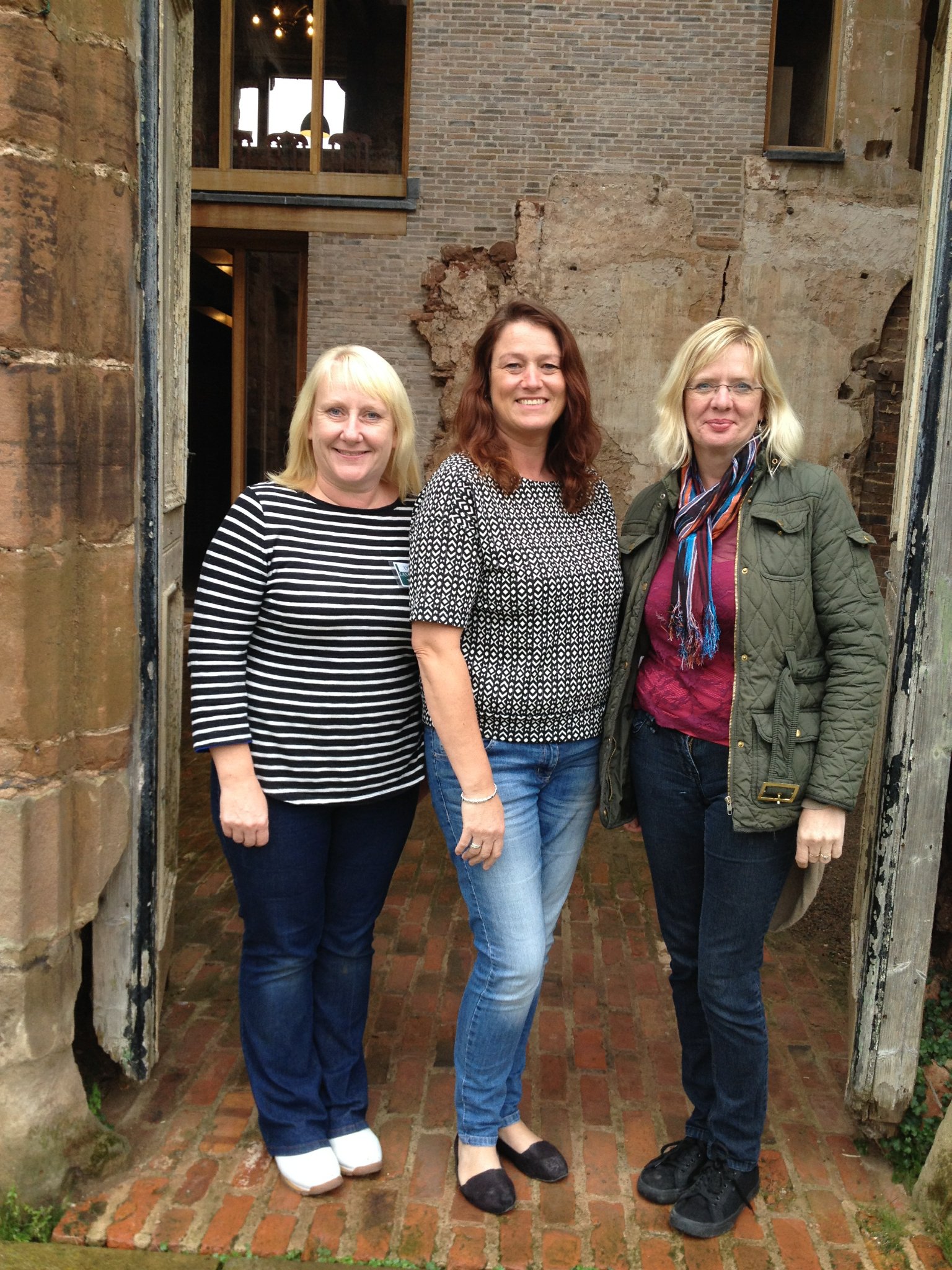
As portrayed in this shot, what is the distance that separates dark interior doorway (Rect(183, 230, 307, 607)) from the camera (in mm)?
9523

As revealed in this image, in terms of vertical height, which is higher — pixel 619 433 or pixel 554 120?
pixel 554 120

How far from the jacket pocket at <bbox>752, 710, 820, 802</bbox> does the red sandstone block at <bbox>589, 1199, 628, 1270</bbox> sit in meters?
1.30

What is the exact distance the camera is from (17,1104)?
2.82 m

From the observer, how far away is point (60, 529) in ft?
9.02

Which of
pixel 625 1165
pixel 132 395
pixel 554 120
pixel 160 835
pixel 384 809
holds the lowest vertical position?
pixel 625 1165

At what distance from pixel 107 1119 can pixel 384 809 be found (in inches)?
55.2

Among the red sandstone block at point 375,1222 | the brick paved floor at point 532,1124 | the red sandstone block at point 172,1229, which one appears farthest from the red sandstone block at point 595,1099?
the red sandstone block at point 172,1229

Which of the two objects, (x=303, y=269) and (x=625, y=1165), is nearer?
(x=625, y=1165)

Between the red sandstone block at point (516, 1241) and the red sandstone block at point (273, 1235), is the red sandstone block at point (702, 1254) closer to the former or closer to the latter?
the red sandstone block at point (516, 1241)

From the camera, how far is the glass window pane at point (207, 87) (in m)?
9.14

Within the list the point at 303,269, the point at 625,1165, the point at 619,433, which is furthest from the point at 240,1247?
the point at 303,269

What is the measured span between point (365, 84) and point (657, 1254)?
908 centimetres

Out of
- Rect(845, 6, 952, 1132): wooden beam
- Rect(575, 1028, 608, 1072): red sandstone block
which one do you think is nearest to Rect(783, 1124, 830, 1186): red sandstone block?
Rect(845, 6, 952, 1132): wooden beam

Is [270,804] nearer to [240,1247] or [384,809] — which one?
[384,809]
